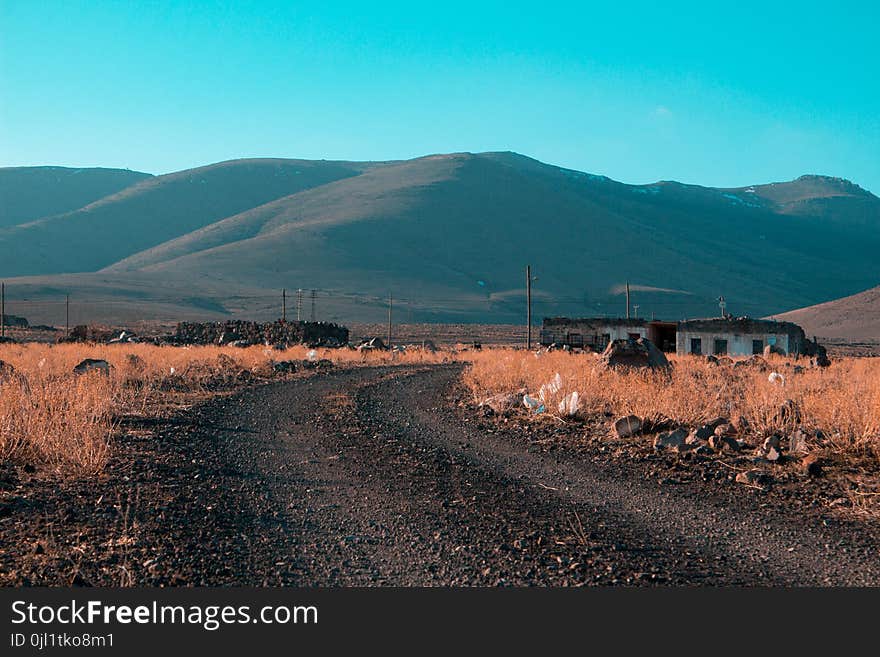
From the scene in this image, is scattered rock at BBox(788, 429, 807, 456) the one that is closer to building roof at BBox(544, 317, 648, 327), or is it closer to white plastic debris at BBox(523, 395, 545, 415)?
white plastic debris at BBox(523, 395, 545, 415)

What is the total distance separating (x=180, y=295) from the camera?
13025 centimetres

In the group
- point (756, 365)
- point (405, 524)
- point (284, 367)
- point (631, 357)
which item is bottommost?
point (284, 367)

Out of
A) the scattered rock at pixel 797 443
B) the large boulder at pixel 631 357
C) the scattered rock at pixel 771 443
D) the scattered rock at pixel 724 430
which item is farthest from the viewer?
the large boulder at pixel 631 357

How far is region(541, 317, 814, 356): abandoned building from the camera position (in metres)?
43.4

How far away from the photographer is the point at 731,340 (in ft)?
147

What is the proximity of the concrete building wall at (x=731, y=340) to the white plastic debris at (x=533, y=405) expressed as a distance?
31.6 m

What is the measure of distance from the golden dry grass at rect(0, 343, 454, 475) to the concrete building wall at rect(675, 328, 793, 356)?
25603 millimetres

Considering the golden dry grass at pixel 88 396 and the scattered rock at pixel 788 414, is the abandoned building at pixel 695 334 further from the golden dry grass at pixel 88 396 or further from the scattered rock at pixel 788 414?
the scattered rock at pixel 788 414

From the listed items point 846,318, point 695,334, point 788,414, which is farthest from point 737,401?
point 846,318

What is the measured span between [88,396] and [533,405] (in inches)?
267

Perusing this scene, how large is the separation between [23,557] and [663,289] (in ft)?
525

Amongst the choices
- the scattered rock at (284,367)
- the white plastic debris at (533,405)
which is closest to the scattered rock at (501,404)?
the white plastic debris at (533,405)

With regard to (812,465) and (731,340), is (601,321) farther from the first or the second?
(812,465)

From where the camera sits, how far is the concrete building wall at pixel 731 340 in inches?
1697
